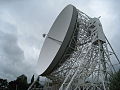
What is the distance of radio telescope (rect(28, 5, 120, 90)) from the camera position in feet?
71.9

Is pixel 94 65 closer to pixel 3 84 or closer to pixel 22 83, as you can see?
pixel 22 83

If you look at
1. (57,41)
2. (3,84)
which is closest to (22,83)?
(3,84)

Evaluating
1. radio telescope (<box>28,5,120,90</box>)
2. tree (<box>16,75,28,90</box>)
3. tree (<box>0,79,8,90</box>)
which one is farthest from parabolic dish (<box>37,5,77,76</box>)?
tree (<box>0,79,8,90</box>)

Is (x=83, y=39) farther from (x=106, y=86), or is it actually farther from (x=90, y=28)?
(x=106, y=86)

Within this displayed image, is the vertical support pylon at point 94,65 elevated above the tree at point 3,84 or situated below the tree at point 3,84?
below

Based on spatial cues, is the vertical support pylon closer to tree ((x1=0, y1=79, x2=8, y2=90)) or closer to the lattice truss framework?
the lattice truss framework

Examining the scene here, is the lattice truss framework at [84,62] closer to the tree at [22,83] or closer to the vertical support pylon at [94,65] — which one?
the vertical support pylon at [94,65]

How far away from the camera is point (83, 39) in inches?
969

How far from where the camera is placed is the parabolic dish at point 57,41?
21.8m

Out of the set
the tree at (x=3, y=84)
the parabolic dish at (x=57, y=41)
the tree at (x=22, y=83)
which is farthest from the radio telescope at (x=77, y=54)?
the tree at (x=3, y=84)

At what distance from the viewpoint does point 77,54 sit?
24.3 meters

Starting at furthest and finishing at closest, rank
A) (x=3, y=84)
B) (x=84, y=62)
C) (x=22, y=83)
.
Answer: (x=3, y=84), (x=22, y=83), (x=84, y=62)

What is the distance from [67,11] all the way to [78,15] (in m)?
1.42

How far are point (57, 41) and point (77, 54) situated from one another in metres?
2.93
